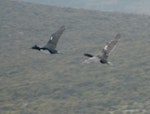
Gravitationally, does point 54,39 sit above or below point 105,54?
above

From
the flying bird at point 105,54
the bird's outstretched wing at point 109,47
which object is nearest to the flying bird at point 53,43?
the flying bird at point 105,54

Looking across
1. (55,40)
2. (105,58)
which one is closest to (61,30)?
(55,40)

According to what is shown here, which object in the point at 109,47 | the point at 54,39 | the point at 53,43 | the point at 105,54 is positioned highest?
the point at 54,39

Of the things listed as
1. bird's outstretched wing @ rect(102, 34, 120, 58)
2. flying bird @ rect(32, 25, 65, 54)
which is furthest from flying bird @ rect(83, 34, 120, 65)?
flying bird @ rect(32, 25, 65, 54)

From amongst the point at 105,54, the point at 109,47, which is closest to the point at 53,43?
the point at 105,54

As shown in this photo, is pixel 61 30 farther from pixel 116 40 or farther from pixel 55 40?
pixel 116 40

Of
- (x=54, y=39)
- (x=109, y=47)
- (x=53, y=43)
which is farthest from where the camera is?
(x=53, y=43)

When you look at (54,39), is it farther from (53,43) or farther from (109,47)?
(109,47)

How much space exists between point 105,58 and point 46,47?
15.6 ft

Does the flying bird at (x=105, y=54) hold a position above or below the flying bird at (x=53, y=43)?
below

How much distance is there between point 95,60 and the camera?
154 feet

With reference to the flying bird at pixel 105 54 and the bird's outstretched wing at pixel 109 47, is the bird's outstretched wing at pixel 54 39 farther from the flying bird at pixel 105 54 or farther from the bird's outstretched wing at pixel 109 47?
the bird's outstretched wing at pixel 109 47

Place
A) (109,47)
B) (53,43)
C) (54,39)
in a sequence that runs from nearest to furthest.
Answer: (109,47), (54,39), (53,43)

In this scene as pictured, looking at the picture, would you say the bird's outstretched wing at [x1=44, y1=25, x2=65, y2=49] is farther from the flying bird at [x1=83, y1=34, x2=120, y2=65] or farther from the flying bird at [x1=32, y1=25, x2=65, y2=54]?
the flying bird at [x1=83, y1=34, x2=120, y2=65]
